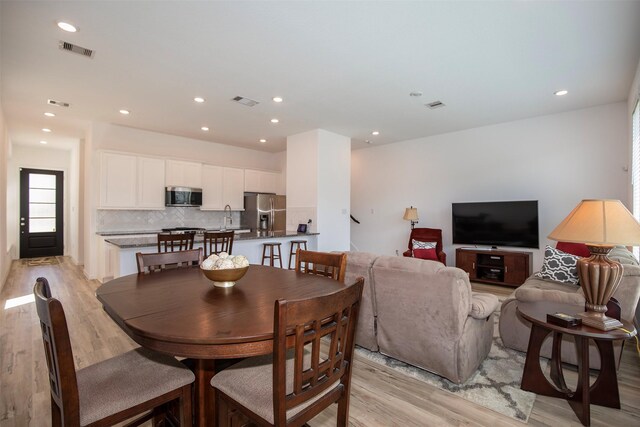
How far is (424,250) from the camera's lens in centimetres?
585

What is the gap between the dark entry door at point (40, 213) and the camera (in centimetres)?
802

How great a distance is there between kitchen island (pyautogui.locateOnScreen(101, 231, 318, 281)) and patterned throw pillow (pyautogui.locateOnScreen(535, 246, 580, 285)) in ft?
11.4

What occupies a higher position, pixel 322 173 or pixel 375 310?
pixel 322 173

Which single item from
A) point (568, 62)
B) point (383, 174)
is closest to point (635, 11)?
point (568, 62)

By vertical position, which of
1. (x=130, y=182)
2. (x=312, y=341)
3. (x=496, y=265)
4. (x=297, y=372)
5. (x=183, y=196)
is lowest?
(x=496, y=265)

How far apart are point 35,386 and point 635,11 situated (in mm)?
5425

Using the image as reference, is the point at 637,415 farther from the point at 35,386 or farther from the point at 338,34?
the point at 35,386

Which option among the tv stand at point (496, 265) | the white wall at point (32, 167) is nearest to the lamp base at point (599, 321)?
the tv stand at point (496, 265)

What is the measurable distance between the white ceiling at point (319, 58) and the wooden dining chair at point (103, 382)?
237cm

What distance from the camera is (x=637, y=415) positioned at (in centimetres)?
198

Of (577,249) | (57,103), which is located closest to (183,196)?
(57,103)

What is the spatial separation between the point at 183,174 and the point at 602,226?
20.8 feet

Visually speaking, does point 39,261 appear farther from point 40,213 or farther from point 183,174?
point 183,174

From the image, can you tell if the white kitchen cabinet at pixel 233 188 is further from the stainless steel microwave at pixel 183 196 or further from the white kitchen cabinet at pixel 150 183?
the white kitchen cabinet at pixel 150 183
